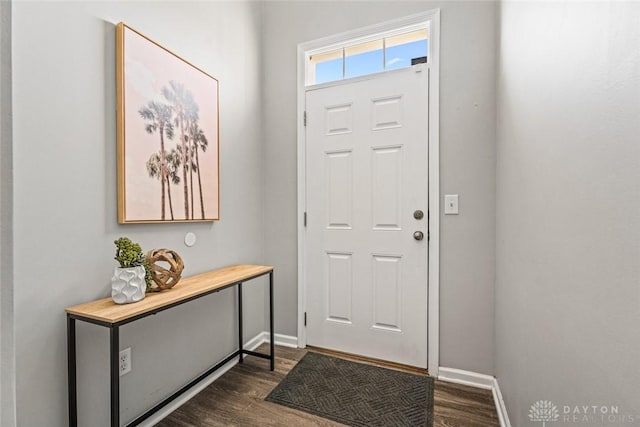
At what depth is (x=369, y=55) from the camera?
2.26 meters

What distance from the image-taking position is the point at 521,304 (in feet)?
4.08

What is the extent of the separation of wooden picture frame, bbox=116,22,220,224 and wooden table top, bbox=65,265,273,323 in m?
0.36

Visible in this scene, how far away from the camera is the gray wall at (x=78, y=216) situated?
1.08 meters

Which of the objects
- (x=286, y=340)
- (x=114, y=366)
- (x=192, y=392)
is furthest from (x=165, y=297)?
(x=286, y=340)

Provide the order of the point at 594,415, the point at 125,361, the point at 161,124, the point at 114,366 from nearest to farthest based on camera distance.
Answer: the point at 594,415 → the point at 114,366 → the point at 125,361 → the point at 161,124

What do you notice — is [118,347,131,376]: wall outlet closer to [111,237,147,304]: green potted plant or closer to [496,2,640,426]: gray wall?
[111,237,147,304]: green potted plant

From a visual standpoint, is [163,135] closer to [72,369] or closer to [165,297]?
[165,297]

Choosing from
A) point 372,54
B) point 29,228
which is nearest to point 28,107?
point 29,228

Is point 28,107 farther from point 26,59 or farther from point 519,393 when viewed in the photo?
point 519,393

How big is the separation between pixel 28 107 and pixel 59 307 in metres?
0.76

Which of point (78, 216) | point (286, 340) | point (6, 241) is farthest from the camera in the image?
point (286, 340)

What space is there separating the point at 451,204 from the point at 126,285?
1867 mm

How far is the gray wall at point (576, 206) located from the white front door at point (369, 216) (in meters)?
0.73

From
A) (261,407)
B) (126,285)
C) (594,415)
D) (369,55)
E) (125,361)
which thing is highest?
(369,55)
